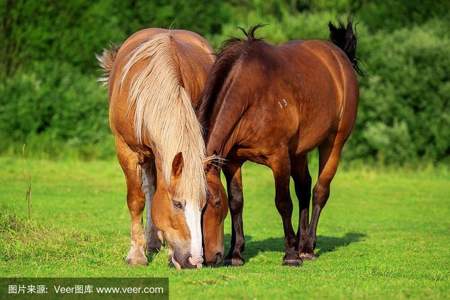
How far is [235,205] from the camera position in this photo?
37.8 feet

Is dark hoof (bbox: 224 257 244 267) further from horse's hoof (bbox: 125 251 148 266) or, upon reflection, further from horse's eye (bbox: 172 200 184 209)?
horse's eye (bbox: 172 200 184 209)

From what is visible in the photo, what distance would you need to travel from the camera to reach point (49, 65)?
27594 mm

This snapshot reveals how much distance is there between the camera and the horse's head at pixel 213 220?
9984 mm

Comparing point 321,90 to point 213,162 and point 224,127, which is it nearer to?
point 224,127

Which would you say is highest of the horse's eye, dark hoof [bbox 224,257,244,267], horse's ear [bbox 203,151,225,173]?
horse's ear [bbox 203,151,225,173]

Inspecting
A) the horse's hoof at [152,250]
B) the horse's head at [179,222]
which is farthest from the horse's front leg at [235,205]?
the horse's head at [179,222]

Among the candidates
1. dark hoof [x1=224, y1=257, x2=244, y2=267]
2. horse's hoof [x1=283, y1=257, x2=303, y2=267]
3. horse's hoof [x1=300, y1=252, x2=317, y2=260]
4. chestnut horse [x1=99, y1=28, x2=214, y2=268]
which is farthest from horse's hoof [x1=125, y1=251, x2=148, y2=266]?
horse's hoof [x1=300, y1=252, x2=317, y2=260]

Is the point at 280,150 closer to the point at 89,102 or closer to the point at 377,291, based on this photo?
the point at 377,291

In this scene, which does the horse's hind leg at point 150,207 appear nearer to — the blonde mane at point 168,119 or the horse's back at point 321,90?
the blonde mane at point 168,119

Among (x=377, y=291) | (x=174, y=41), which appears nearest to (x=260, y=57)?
(x=174, y=41)

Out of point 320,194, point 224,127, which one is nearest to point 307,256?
point 320,194

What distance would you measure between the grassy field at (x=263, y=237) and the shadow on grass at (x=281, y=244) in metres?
0.02

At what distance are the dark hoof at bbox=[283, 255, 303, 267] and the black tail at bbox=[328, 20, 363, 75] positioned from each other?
13.0 feet

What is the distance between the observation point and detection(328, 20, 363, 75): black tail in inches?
558
